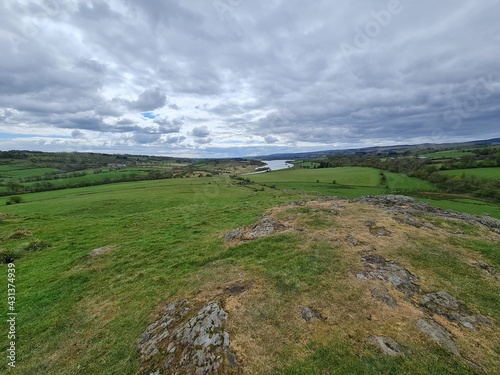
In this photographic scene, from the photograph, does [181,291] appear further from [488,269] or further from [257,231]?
[488,269]

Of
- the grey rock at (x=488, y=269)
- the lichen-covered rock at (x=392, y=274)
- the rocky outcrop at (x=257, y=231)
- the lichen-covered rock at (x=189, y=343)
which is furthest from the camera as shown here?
the rocky outcrop at (x=257, y=231)

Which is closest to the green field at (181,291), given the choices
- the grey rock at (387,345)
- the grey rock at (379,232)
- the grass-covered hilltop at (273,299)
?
the grass-covered hilltop at (273,299)

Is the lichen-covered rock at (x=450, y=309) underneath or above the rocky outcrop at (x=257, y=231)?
above

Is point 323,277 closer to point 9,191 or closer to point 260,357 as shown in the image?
point 260,357

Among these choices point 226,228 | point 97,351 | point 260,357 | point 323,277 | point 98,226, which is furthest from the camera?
point 98,226

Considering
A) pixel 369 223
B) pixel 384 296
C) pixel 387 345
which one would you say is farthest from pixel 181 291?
pixel 369 223

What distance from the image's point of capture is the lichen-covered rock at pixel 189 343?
7531mm

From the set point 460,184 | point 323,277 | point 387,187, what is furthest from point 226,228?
point 460,184

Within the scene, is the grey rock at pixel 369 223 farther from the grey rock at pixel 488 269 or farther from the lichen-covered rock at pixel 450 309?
the lichen-covered rock at pixel 450 309

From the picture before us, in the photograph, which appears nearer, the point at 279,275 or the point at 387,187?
the point at 279,275

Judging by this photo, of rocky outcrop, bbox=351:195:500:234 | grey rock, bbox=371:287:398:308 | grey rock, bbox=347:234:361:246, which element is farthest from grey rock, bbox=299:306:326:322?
rocky outcrop, bbox=351:195:500:234

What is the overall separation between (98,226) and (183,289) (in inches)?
903

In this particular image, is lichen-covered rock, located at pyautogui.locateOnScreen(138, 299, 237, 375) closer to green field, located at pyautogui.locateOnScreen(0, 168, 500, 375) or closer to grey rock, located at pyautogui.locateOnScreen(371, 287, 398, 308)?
green field, located at pyautogui.locateOnScreen(0, 168, 500, 375)

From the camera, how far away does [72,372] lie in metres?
8.58
